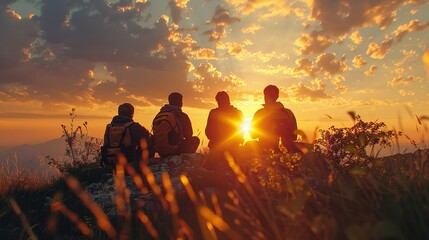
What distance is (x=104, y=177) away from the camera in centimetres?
1046

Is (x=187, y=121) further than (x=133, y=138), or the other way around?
(x=187, y=121)

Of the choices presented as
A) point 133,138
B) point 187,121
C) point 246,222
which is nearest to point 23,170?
point 133,138

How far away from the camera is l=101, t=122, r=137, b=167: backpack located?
1102 cm

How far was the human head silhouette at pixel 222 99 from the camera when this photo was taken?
11.4 metres

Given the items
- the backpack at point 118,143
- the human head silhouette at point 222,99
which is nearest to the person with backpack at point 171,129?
the backpack at point 118,143

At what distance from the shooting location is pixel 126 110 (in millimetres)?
11195

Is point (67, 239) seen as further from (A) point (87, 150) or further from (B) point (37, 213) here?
(A) point (87, 150)

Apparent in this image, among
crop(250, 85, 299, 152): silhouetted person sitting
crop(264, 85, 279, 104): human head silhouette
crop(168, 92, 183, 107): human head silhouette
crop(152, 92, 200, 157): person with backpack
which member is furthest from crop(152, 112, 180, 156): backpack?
crop(264, 85, 279, 104): human head silhouette

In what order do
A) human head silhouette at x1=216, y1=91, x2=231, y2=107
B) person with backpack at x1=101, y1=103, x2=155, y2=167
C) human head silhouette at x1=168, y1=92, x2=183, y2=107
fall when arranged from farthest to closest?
1. human head silhouette at x1=168, y1=92, x2=183, y2=107
2. human head silhouette at x1=216, y1=91, x2=231, y2=107
3. person with backpack at x1=101, y1=103, x2=155, y2=167

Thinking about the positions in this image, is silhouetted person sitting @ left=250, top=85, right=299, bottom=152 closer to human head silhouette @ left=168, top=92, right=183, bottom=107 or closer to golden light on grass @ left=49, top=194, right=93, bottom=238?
human head silhouette @ left=168, top=92, right=183, bottom=107

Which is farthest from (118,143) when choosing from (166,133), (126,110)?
(166,133)

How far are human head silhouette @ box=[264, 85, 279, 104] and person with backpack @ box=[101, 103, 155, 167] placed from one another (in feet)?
12.6

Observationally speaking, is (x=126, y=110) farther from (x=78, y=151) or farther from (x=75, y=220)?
(x=75, y=220)

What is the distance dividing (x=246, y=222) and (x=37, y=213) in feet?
16.7
